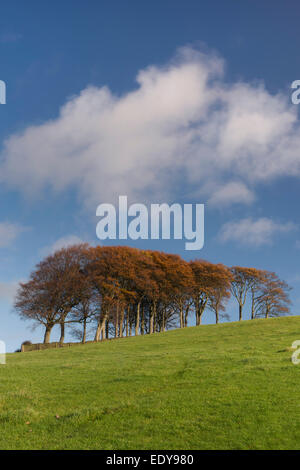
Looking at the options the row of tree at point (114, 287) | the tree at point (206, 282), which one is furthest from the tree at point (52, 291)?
the tree at point (206, 282)

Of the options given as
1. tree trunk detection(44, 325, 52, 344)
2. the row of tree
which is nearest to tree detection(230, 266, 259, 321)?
the row of tree

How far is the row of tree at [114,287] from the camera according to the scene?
59.3 meters

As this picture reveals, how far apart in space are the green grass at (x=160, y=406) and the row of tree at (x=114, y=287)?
37.5 meters

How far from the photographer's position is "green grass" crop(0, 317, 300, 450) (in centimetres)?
1091

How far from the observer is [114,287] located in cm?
6172

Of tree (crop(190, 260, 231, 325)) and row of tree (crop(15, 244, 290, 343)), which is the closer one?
row of tree (crop(15, 244, 290, 343))

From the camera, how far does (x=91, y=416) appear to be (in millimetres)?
13219

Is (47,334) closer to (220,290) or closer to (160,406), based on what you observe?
(220,290)

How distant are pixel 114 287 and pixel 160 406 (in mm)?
48550

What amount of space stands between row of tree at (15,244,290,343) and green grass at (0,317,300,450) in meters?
37.5

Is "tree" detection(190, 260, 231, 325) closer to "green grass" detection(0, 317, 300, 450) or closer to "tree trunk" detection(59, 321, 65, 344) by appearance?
"tree trunk" detection(59, 321, 65, 344)

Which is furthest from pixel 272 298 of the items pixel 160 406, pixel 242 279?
pixel 160 406
